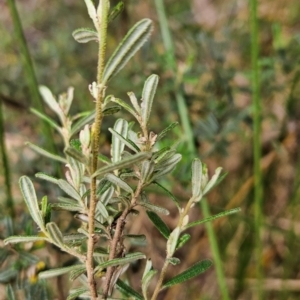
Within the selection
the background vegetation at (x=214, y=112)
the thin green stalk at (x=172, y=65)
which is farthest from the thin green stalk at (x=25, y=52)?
the thin green stalk at (x=172, y=65)

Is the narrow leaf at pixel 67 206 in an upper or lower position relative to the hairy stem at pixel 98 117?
lower

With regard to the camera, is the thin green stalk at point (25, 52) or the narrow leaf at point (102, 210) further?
the thin green stalk at point (25, 52)

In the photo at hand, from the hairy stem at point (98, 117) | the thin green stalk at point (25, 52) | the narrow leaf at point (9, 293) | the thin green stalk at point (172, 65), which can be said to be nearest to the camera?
the hairy stem at point (98, 117)

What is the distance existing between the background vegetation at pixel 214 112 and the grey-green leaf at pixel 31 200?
0.75 feet

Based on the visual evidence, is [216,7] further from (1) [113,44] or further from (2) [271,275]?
(2) [271,275]

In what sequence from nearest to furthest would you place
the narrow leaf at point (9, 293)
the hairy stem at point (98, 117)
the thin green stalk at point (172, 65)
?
1. the hairy stem at point (98, 117)
2. the narrow leaf at point (9, 293)
3. the thin green stalk at point (172, 65)

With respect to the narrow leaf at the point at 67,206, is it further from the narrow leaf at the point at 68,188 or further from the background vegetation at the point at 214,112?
the background vegetation at the point at 214,112

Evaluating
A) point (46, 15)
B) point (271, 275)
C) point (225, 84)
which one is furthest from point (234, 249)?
point (46, 15)

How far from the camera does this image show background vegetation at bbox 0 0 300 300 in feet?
2.50

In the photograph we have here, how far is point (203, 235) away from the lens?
0.98 metres

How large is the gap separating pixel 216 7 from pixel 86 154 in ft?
4.59

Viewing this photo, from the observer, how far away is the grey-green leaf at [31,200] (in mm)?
299

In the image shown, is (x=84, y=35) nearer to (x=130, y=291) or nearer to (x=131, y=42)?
(x=131, y=42)

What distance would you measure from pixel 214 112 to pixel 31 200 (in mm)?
518
